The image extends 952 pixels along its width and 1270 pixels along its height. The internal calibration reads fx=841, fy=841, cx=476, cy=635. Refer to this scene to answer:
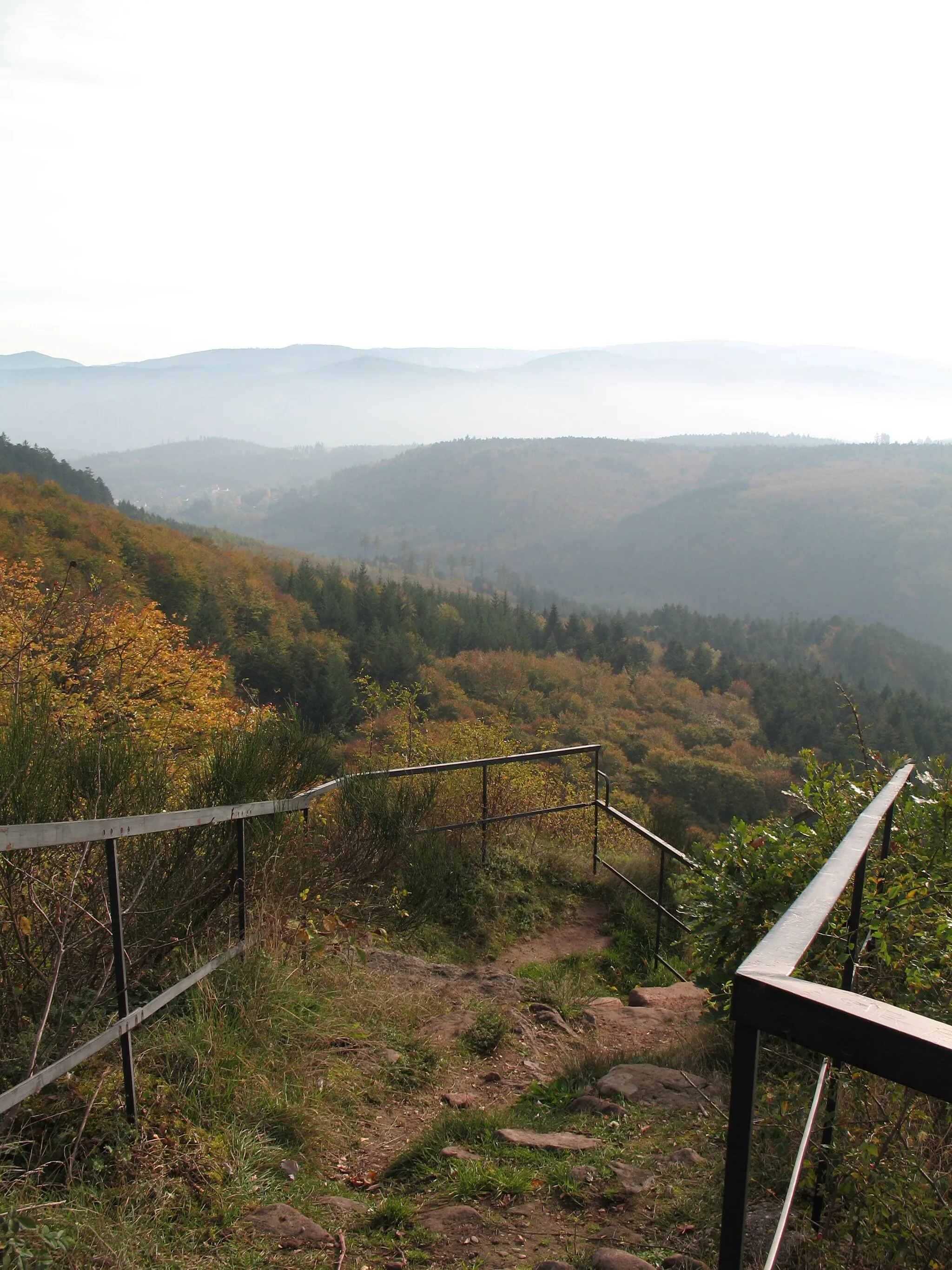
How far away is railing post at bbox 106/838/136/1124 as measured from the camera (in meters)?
2.33

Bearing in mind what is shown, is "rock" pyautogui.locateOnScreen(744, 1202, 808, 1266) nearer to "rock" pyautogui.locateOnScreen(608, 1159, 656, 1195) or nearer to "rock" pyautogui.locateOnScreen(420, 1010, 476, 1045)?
"rock" pyautogui.locateOnScreen(608, 1159, 656, 1195)

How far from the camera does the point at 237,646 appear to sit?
52.3 meters

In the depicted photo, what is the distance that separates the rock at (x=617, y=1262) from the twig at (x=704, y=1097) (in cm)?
54

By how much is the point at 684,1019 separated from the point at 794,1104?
3.01 m

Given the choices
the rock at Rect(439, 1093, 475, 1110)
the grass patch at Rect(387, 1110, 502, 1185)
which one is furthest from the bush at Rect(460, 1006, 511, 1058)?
the grass patch at Rect(387, 1110, 502, 1185)

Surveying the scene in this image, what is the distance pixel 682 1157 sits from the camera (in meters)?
2.80

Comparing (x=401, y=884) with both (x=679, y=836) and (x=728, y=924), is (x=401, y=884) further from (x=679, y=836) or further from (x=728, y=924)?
(x=679, y=836)

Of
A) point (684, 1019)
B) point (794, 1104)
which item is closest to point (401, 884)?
point (684, 1019)

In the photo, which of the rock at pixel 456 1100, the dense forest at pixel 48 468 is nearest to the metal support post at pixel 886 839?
the rock at pixel 456 1100

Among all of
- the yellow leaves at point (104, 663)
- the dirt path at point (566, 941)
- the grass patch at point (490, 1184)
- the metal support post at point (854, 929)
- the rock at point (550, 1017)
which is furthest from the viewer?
the yellow leaves at point (104, 663)

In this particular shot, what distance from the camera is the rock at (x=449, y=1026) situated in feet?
13.1

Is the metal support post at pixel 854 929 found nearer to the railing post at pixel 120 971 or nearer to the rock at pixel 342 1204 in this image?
the rock at pixel 342 1204

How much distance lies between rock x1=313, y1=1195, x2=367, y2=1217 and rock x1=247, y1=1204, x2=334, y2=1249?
16cm

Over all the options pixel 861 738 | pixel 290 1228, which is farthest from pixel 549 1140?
pixel 861 738
